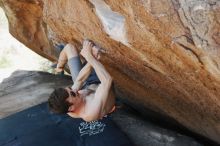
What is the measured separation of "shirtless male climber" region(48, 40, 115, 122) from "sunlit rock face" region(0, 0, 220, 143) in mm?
218

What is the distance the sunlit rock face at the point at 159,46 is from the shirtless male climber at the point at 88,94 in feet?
0.72

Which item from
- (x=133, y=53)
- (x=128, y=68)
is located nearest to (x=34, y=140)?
(x=128, y=68)

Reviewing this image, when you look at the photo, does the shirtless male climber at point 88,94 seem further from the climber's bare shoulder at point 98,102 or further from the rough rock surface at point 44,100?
the rough rock surface at point 44,100

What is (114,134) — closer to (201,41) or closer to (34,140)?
(34,140)

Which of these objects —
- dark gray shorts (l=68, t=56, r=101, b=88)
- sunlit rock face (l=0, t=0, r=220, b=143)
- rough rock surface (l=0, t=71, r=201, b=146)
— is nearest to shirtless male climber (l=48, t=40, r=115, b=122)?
dark gray shorts (l=68, t=56, r=101, b=88)

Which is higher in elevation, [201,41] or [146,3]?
[146,3]

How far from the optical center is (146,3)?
9.45 ft

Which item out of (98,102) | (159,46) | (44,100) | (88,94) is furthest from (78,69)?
(44,100)

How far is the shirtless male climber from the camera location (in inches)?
151

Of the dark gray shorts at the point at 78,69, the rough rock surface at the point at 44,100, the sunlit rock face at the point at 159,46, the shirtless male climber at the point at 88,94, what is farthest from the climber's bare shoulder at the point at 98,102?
the rough rock surface at the point at 44,100

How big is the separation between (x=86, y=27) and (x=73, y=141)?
1243 millimetres

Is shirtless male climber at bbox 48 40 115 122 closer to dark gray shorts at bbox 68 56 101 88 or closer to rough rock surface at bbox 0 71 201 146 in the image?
dark gray shorts at bbox 68 56 101 88

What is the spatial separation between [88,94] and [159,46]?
1117mm

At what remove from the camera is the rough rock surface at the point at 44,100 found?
4.81 metres
